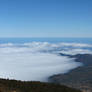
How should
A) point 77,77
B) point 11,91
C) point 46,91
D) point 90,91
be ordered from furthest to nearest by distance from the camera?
point 77,77 → point 90,91 → point 46,91 → point 11,91

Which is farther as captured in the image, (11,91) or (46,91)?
(46,91)

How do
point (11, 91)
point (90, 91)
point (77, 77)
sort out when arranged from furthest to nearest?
point (77, 77)
point (90, 91)
point (11, 91)

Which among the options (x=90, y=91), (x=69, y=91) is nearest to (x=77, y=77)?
(x=90, y=91)

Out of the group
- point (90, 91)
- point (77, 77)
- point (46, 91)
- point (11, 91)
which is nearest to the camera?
point (11, 91)

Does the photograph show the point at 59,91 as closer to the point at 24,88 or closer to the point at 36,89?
the point at 36,89

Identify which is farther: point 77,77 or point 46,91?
point 77,77

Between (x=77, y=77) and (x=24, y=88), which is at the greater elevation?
(x=24, y=88)

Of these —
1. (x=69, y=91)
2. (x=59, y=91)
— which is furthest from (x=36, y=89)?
(x=69, y=91)

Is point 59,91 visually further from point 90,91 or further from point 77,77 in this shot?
point 77,77

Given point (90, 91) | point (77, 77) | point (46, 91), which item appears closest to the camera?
point (46, 91)
